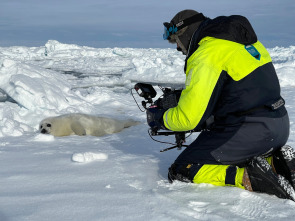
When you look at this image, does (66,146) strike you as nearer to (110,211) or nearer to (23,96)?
(110,211)

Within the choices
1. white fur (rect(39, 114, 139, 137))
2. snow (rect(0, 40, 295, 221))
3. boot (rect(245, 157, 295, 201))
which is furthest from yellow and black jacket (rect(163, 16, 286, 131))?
white fur (rect(39, 114, 139, 137))

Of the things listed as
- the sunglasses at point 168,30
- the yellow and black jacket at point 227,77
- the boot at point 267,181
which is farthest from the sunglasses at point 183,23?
the boot at point 267,181

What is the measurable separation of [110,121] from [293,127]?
2.26 metres

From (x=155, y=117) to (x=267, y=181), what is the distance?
0.69 metres

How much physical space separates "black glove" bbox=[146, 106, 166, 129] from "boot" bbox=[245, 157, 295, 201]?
533mm

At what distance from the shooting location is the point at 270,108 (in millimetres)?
1553

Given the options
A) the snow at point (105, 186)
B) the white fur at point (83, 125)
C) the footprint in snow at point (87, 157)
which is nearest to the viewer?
the snow at point (105, 186)

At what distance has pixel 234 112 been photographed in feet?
5.20

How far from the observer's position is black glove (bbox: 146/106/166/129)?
5.86 ft

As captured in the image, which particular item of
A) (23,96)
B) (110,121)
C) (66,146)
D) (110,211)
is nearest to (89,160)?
(66,146)

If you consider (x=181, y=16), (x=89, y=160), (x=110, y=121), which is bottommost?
(x=110, y=121)

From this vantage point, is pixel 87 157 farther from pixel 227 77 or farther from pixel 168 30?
pixel 227 77

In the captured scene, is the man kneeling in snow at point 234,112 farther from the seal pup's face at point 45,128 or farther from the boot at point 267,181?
the seal pup's face at point 45,128

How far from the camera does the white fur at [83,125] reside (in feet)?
13.3
